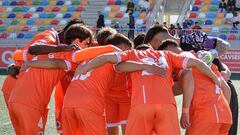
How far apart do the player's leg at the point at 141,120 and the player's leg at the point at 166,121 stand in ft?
0.20

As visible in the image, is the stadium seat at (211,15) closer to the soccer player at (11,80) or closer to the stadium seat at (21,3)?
the stadium seat at (21,3)

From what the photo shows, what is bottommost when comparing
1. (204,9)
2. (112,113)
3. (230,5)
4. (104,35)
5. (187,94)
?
(204,9)

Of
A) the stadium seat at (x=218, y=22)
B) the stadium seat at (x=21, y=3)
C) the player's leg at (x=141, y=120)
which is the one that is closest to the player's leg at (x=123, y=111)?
the player's leg at (x=141, y=120)

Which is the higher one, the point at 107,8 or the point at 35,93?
the point at 35,93

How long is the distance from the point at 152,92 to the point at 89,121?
648 mm

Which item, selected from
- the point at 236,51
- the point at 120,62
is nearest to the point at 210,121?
the point at 120,62

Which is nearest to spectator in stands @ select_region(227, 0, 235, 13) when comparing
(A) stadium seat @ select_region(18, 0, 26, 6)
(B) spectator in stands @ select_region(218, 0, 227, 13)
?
(B) spectator in stands @ select_region(218, 0, 227, 13)

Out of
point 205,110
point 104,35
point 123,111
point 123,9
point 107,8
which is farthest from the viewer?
point 107,8

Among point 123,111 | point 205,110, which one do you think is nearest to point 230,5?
point 123,111

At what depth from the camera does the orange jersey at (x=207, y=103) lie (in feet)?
14.9

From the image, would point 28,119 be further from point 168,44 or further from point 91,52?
point 168,44

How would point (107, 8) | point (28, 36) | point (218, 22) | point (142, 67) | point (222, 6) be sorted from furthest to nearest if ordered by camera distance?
point (107, 8) < point (222, 6) < point (218, 22) < point (28, 36) < point (142, 67)

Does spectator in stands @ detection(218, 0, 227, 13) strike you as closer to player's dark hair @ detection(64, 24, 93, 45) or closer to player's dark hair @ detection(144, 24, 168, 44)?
player's dark hair @ detection(144, 24, 168, 44)

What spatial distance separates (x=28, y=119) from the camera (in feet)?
15.7
